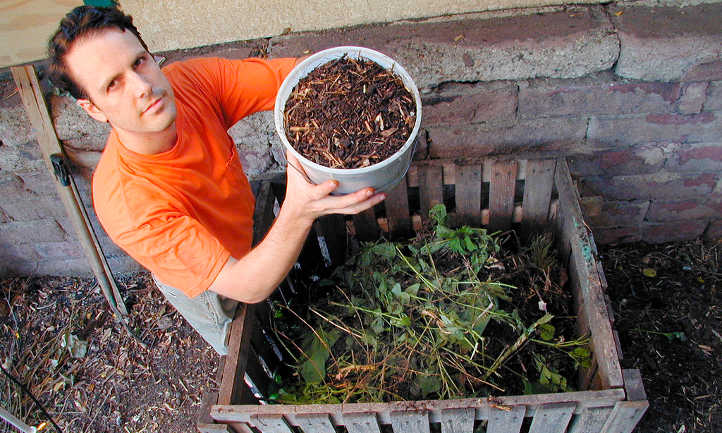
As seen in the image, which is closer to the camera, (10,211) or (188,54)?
(188,54)

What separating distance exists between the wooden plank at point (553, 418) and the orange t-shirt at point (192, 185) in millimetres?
995

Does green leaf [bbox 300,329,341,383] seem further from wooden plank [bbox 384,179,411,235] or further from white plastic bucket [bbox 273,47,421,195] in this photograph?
white plastic bucket [bbox 273,47,421,195]

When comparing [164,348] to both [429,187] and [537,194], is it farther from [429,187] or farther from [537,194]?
[537,194]

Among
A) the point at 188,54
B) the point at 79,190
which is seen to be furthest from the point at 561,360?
the point at 79,190

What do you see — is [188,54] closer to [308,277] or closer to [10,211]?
[308,277]

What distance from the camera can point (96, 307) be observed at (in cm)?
312

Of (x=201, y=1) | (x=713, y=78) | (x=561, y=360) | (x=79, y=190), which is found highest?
(x=201, y=1)

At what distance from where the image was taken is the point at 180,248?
5.08 feet

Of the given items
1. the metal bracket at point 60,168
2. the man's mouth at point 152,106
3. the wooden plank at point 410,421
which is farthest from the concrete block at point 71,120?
the wooden plank at point 410,421

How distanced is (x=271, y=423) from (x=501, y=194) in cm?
124

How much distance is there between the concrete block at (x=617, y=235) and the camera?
276 cm

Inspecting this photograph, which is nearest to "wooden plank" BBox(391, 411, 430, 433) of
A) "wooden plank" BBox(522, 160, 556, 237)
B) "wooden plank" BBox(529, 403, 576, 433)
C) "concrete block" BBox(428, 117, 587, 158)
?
"wooden plank" BBox(529, 403, 576, 433)

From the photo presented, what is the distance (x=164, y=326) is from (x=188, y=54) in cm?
145

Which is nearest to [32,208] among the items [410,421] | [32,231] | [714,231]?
[32,231]
